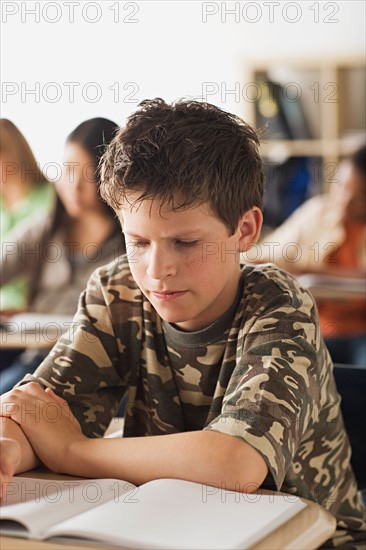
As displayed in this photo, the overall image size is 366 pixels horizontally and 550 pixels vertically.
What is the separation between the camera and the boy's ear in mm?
1292

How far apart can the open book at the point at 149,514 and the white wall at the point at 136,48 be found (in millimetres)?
3342

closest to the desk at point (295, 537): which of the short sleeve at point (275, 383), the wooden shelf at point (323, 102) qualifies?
the short sleeve at point (275, 383)

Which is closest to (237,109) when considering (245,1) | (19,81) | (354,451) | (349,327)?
(245,1)

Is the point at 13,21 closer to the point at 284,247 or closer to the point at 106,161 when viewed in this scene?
the point at 284,247

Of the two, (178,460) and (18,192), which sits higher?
(18,192)

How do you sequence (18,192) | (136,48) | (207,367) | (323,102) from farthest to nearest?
(323,102) < (136,48) < (18,192) < (207,367)

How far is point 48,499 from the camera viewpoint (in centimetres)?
95

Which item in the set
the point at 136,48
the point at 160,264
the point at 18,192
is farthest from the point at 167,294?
the point at 136,48

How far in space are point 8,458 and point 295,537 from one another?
14.7 inches

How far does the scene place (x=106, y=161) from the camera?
127cm

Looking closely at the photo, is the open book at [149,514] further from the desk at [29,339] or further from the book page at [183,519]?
the desk at [29,339]

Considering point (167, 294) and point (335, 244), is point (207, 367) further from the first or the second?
point (335, 244)

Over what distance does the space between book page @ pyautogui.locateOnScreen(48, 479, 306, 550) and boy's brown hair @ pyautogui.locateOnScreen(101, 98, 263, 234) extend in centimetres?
40

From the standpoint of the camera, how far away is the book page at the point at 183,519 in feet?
2.68
